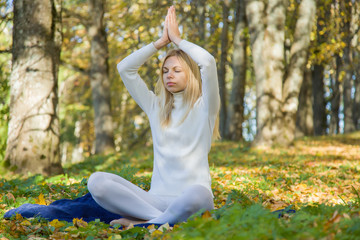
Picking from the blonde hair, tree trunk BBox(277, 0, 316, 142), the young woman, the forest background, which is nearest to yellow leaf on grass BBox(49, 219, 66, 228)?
the young woman

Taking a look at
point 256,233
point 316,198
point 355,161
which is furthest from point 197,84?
point 355,161

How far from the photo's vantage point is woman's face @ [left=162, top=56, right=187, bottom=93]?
172 inches

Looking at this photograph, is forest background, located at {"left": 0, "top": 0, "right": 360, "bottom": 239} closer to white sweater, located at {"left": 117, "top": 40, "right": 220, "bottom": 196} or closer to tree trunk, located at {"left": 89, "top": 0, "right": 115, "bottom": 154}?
tree trunk, located at {"left": 89, "top": 0, "right": 115, "bottom": 154}

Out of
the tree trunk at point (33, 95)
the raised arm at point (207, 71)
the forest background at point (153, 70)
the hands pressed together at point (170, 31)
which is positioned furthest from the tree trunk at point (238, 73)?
the raised arm at point (207, 71)

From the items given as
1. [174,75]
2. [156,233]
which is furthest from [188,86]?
[156,233]

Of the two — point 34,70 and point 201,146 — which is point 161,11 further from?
point 201,146

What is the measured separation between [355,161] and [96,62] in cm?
927

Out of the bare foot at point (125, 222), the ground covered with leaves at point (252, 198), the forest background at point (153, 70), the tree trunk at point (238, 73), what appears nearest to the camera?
the ground covered with leaves at point (252, 198)

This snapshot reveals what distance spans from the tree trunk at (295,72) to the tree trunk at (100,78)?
20.6 ft

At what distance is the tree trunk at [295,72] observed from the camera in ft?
40.6

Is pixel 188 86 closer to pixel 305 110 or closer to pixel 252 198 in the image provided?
pixel 252 198

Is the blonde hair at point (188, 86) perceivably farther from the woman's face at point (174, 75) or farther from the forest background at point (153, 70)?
the forest background at point (153, 70)

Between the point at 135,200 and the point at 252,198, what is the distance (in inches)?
73.0

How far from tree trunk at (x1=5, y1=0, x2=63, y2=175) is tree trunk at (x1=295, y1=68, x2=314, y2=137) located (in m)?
11.6
